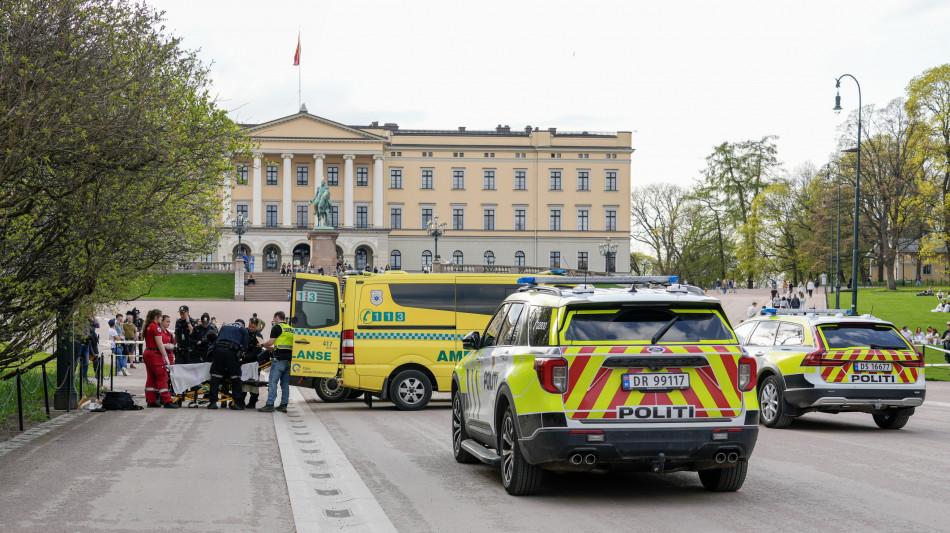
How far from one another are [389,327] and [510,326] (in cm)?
1030

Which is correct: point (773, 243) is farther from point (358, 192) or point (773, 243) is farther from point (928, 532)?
point (928, 532)

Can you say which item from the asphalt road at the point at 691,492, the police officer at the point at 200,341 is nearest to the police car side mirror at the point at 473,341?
the asphalt road at the point at 691,492

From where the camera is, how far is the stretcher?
20.2 m

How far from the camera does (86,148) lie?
1186 centimetres

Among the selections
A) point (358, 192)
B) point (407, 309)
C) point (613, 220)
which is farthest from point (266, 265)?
point (407, 309)

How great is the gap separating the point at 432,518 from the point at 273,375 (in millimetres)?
12054

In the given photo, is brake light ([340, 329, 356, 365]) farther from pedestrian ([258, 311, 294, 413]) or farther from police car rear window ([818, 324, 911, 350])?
police car rear window ([818, 324, 911, 350])

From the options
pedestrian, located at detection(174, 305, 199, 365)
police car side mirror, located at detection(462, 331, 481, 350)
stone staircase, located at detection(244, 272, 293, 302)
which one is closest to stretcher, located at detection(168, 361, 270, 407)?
pedestrian, located at detection(174, 305, 199, 365)

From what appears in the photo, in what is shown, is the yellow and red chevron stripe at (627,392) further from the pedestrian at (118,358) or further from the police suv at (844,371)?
the pedestrian at (118,358)

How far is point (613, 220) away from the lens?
110 meters

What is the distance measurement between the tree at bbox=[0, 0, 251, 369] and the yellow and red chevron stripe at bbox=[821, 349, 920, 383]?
960 cm

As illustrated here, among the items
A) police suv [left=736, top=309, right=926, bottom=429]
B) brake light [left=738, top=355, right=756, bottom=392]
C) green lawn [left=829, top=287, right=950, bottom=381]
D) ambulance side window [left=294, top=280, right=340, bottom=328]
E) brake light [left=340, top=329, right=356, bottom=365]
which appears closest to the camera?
brake light [left=738, top=355, right=756, bottom=392]

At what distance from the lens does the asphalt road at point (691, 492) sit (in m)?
7.80

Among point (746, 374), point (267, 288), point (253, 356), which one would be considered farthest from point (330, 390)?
point (267, 288)
